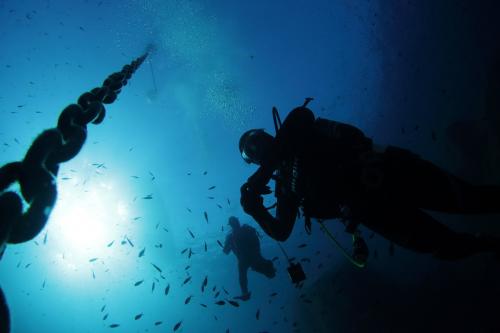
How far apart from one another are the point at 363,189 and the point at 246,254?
11.5 meters

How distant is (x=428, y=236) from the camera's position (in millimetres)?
2518

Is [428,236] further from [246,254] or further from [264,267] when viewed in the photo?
[246,254]

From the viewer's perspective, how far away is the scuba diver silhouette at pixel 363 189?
2449mm

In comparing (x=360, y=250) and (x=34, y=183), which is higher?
(x=34, y=183)

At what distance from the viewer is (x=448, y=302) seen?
11.7 metres

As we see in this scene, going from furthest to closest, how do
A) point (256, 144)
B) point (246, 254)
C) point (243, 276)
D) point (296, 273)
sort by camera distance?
point (246, 254) → point (243, 276) → point (256, 144) → point (296, 273)

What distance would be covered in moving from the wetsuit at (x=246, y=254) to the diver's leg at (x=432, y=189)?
1112cm

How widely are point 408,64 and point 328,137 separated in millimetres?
24219

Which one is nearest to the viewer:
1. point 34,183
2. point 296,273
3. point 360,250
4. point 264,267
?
point 34,183

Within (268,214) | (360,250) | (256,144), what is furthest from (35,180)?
(360,250)

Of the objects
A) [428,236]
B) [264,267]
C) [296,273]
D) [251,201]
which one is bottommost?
[264,267]

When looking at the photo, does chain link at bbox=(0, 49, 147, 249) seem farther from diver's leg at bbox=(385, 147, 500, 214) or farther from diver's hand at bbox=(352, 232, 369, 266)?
diver's hand at bbox=(352, 232, 369, 266)

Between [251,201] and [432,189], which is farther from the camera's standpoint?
[251,201]

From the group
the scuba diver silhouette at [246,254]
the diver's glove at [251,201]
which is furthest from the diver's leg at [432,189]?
the scuba diver silhouette at [246,254]
